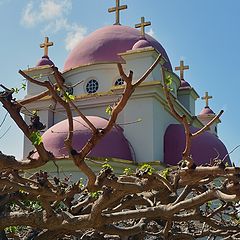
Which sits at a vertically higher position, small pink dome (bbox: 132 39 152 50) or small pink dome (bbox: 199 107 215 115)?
small pink dome (bbox: 132 39 152 50)

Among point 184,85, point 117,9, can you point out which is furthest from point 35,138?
point 184,85

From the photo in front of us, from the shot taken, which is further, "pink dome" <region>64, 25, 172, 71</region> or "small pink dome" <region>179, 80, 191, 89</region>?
"small pink dome" <region>179, 80, 191, 89</region>

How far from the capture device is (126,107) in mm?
19891

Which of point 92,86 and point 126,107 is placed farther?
point 92,86

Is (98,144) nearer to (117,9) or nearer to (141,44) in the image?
(141,44)

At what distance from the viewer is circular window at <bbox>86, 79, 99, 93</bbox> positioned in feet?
70.2

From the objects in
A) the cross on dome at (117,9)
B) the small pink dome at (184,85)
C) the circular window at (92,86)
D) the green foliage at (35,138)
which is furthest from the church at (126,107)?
the green foliage at (35,138)

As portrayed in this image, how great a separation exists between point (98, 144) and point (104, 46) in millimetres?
5477

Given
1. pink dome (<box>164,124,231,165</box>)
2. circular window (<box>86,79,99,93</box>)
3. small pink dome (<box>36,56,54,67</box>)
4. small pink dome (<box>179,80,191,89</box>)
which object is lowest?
pink dome (<box>164,124,231,165</box>)

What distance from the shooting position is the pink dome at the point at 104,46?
21.3 meters

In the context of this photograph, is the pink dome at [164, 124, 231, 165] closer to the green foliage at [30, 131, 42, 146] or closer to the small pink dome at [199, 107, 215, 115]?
the small pink dome at [199, 107, 215, 115]

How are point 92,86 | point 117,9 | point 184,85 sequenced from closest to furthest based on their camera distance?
point 92,86
point 117,9
point 184,85

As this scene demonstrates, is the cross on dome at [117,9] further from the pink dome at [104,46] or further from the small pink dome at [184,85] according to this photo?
the small pink dome at [184,85]

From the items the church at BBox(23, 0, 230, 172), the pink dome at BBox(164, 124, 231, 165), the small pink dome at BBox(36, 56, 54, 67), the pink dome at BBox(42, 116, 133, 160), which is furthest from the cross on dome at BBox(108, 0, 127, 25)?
the pink dome at BBox(42, 116, 133, 160)
